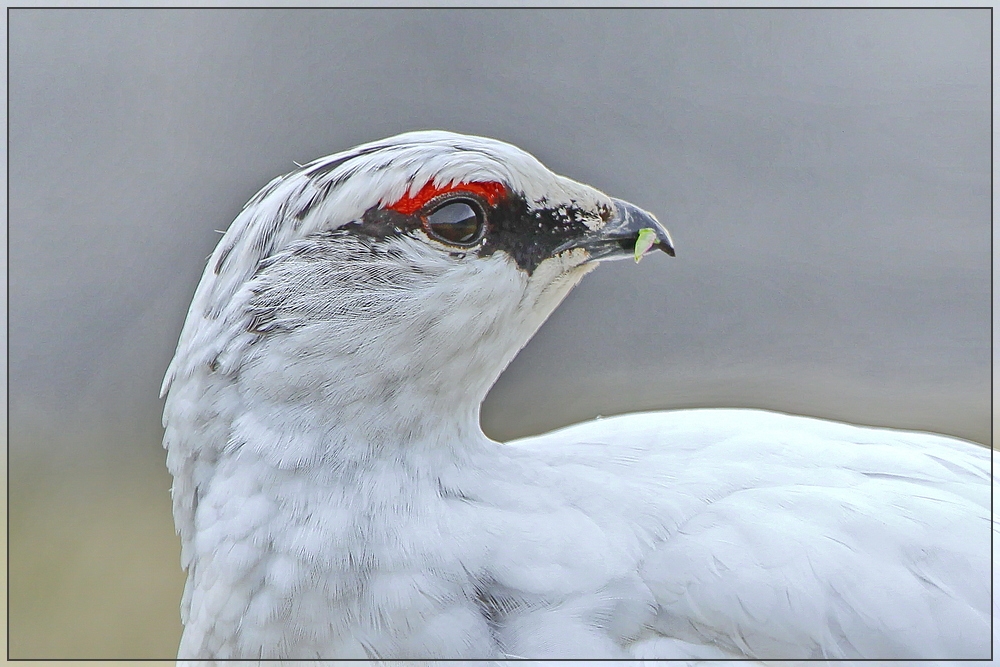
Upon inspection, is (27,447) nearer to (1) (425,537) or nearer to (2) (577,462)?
(1) (425,537)

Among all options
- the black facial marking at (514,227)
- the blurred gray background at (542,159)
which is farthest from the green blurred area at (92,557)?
the black facial marking at (514,227)

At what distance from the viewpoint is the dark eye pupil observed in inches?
47.6

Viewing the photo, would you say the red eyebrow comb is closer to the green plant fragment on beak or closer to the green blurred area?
the green plant fragment on beak

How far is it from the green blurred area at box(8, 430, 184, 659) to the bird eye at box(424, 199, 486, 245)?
0.81 meters

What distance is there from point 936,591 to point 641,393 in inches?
29.8

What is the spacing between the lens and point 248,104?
66.9 inches

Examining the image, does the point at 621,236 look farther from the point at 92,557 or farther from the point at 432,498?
the point at 92,557

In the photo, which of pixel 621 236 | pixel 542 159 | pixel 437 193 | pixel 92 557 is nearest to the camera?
pixel 437 193

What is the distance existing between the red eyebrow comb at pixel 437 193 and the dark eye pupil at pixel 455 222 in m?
0.02

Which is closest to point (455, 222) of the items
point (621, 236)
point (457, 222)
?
point (457, 222)

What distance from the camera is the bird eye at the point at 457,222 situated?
3.97ft

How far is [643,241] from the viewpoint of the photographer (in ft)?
4.27

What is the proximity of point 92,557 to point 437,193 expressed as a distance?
4.16 feet

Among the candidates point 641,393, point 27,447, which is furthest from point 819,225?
point 27,447
